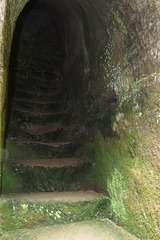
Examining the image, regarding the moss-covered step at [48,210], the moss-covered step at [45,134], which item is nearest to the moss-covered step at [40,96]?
the moss-covered step at [45,134]

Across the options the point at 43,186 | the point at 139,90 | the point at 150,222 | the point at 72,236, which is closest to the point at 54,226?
the point at 72,236

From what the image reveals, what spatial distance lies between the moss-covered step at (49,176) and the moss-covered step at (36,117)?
1.37m

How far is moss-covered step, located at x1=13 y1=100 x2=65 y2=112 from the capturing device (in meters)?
3.80

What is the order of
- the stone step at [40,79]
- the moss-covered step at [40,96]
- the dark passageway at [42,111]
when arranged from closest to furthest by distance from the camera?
the dark passageway at [42,111] → the moss-covered step at [40,96] → the stone step at [40,79]

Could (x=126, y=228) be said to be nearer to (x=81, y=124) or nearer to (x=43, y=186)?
(x=43, y=186)

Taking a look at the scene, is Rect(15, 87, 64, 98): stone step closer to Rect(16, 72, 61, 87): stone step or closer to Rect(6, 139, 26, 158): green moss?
Rect(16, 72, 61, 87): stone step

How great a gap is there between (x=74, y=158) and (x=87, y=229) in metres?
1.01

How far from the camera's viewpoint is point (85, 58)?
2838mm

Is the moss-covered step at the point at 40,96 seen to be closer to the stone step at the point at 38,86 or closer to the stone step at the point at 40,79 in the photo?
the stone step at the point at 38,86

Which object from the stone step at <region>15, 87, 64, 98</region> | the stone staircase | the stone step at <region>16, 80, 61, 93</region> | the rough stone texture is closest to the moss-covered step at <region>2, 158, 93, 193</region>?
the stone staircase

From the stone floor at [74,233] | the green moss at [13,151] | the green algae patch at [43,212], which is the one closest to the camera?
the stone floor at [74,233]

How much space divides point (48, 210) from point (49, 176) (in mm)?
479

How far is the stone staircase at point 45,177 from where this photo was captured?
1.65m

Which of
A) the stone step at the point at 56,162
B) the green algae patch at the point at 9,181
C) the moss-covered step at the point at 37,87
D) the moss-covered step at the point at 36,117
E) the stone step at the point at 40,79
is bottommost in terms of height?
the green algae patch at the point at 9,181
